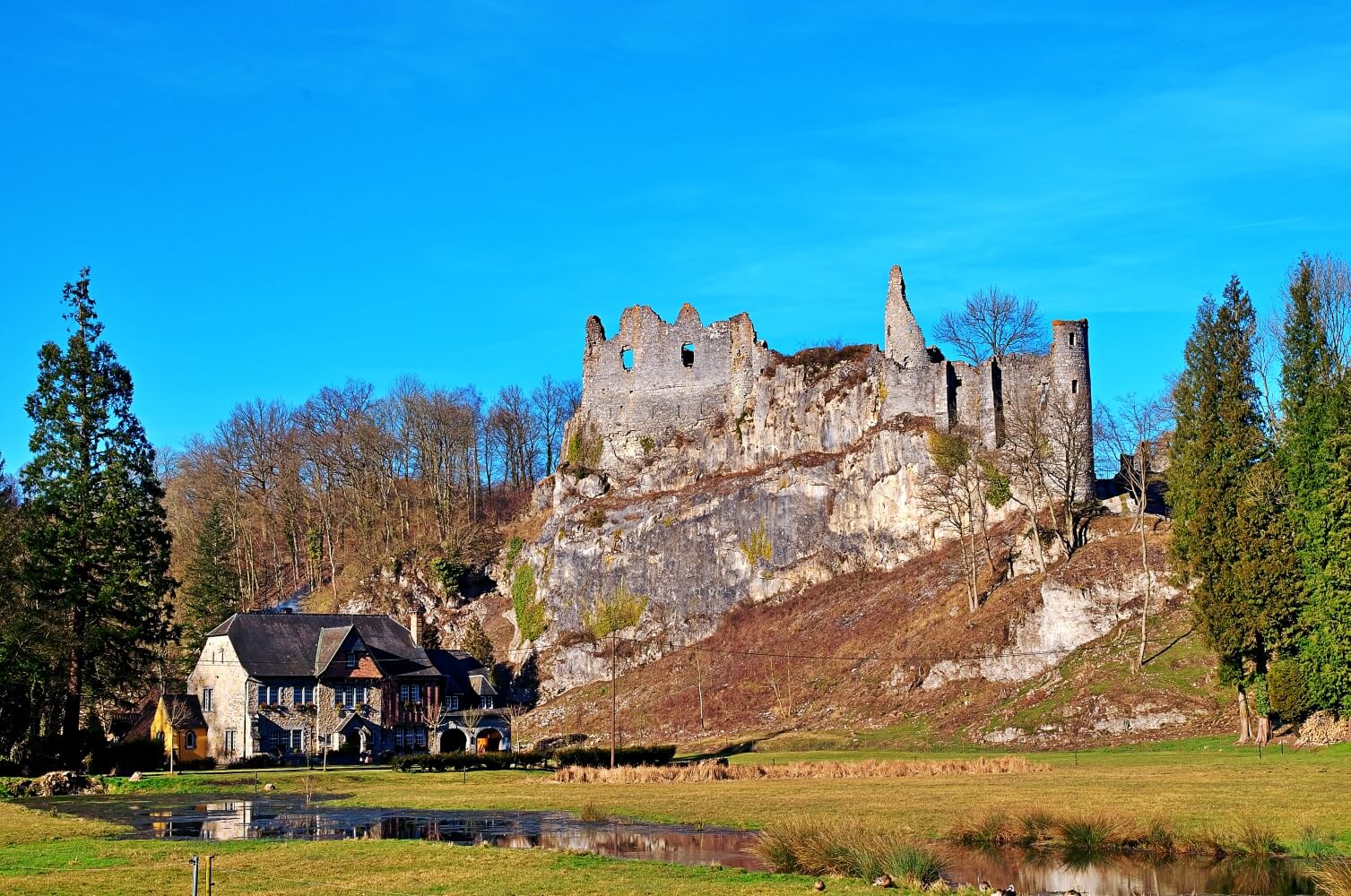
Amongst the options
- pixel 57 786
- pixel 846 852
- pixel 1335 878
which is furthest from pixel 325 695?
pixel 1335 878

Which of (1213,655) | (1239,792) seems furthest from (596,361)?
(1239,792)

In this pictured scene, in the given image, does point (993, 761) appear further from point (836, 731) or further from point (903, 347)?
point (903, 347)

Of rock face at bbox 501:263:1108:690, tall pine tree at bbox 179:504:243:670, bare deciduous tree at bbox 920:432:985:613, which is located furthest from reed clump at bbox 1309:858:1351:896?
tall pine tree at bbox 179:504:243:670

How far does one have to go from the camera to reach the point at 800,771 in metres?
48.3

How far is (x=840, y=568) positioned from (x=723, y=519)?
8.51 metres

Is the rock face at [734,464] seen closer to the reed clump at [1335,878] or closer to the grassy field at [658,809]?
the grassy field at [658,809]

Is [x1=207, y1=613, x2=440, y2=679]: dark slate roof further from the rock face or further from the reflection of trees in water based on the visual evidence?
the reflection of trees in water

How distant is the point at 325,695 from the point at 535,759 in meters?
22.3

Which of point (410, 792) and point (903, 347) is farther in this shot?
point (903, 347)

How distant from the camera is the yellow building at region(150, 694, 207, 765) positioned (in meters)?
73.8

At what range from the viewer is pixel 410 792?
4697cm

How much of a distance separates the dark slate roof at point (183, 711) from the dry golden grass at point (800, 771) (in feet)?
106

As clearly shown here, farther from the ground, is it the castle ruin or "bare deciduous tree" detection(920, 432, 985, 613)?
the castle ruin

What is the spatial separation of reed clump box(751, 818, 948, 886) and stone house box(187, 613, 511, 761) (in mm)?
51815
